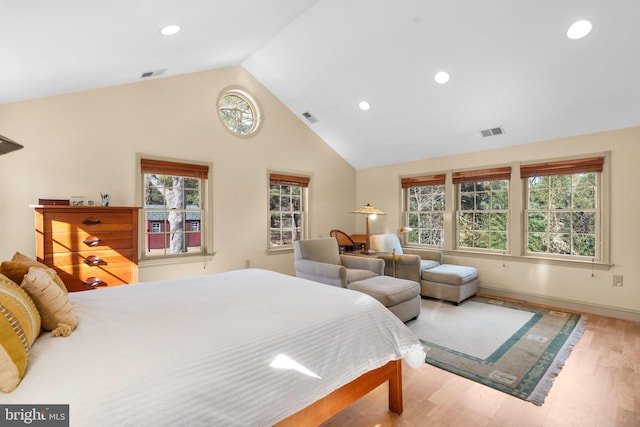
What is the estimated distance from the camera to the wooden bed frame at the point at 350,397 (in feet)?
4.79

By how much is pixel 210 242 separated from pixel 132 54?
2459 millimetres

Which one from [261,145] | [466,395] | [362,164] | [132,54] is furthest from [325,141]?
[466,395]

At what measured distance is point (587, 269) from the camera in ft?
13.0

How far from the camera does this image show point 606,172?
12.6 ft

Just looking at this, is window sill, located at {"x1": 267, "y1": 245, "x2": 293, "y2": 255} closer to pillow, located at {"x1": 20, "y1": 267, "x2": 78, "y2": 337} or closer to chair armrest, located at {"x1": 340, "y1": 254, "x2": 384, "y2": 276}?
chair armrest, located at {"x1": 340, "y1": 254, "x2": 384, "y2": 276}

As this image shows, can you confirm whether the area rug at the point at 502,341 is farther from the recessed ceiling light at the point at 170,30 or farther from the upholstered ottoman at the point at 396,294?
the recessed ceiling light at the point at 170,30

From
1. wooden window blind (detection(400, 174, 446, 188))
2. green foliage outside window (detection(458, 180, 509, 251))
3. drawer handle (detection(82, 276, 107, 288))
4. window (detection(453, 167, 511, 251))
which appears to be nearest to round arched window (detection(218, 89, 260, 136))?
drawer handle (detection(82, 276, 107, 288))

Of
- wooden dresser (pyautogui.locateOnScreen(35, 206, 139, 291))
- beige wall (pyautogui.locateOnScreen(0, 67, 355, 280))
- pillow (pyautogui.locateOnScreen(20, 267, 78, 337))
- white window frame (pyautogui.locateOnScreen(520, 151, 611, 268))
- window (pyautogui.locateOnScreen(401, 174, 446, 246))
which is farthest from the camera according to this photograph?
window (pyautogui.locateOnScreen(401, 174, 446, 246))

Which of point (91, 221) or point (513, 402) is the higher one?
point (91, 221)

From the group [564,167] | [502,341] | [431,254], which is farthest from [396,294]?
[564,167]

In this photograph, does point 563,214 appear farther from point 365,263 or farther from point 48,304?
point 48,304

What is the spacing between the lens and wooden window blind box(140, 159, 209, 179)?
154 inches

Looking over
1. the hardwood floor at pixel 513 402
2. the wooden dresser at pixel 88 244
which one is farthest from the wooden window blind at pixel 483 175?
the wooden dresser at pixel 88 244

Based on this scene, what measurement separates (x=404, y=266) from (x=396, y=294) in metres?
1.34
